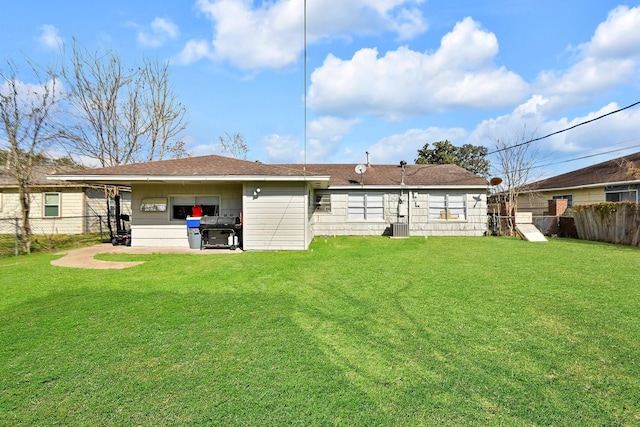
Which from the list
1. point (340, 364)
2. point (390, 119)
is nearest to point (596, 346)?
point (340, 364)

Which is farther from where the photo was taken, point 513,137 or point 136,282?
point 513,137

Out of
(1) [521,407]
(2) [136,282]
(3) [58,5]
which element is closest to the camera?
(1) [521,407]

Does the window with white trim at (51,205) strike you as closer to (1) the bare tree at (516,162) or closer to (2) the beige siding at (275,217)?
(2) the beige siding at (275,217)

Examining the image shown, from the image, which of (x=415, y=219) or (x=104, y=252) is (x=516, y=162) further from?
(x=104, y=252)

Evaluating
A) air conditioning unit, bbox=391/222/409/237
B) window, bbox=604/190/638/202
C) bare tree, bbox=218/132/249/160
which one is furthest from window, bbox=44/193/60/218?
window, bbox=604/190/638/202

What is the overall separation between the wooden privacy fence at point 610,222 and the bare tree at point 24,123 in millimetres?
19627

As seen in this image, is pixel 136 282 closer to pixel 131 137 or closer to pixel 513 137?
pixel 131 137

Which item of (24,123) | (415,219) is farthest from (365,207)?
(24,123)

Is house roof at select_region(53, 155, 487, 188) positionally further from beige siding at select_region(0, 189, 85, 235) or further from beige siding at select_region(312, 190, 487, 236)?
beige siding at select_region(0, 189, 85, 235)

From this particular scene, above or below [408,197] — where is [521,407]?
below

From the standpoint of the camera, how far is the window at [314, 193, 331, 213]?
14.9 metres

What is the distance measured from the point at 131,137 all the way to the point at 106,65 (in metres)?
3.58

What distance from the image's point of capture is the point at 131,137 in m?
17.0

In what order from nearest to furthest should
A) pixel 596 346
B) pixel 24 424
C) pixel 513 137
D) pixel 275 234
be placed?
pixel 24 424
pixel 596 346
pixel 275 234
pixel 513 137
